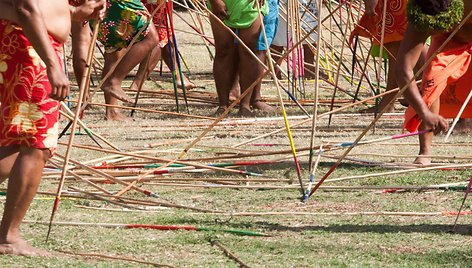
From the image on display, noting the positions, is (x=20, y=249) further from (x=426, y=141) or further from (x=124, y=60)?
(x=124, y=60)

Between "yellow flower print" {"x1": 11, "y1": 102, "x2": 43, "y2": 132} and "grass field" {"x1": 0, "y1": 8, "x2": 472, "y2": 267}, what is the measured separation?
15.1 inches

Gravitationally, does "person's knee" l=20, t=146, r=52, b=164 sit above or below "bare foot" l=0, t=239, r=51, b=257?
above

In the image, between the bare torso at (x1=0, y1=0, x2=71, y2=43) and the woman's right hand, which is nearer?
the bare torso at (x1=0, y1=0, x2=71, y2=43)

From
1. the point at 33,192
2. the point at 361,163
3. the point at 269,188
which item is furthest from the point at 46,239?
the point at 361,163

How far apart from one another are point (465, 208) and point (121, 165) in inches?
62.5

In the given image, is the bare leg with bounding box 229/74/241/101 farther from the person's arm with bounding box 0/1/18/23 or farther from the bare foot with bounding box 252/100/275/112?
the person's arm with bounding box 0/1/18/23

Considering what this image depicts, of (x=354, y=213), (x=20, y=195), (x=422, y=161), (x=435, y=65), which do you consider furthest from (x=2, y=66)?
(x=422, y=161)

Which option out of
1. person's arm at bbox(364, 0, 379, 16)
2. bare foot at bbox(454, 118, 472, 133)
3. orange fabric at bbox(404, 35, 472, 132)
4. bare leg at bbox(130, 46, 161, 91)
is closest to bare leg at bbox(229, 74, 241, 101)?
bare leg at bbox(130, 46, 161, 91)

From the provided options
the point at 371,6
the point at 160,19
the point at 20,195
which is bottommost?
the point at 160,19

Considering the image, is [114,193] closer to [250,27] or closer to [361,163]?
[361,163]

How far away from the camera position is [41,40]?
334cm

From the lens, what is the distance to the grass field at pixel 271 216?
3.52m

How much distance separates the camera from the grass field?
11.6 feet

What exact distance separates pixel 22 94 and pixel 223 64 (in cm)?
459
